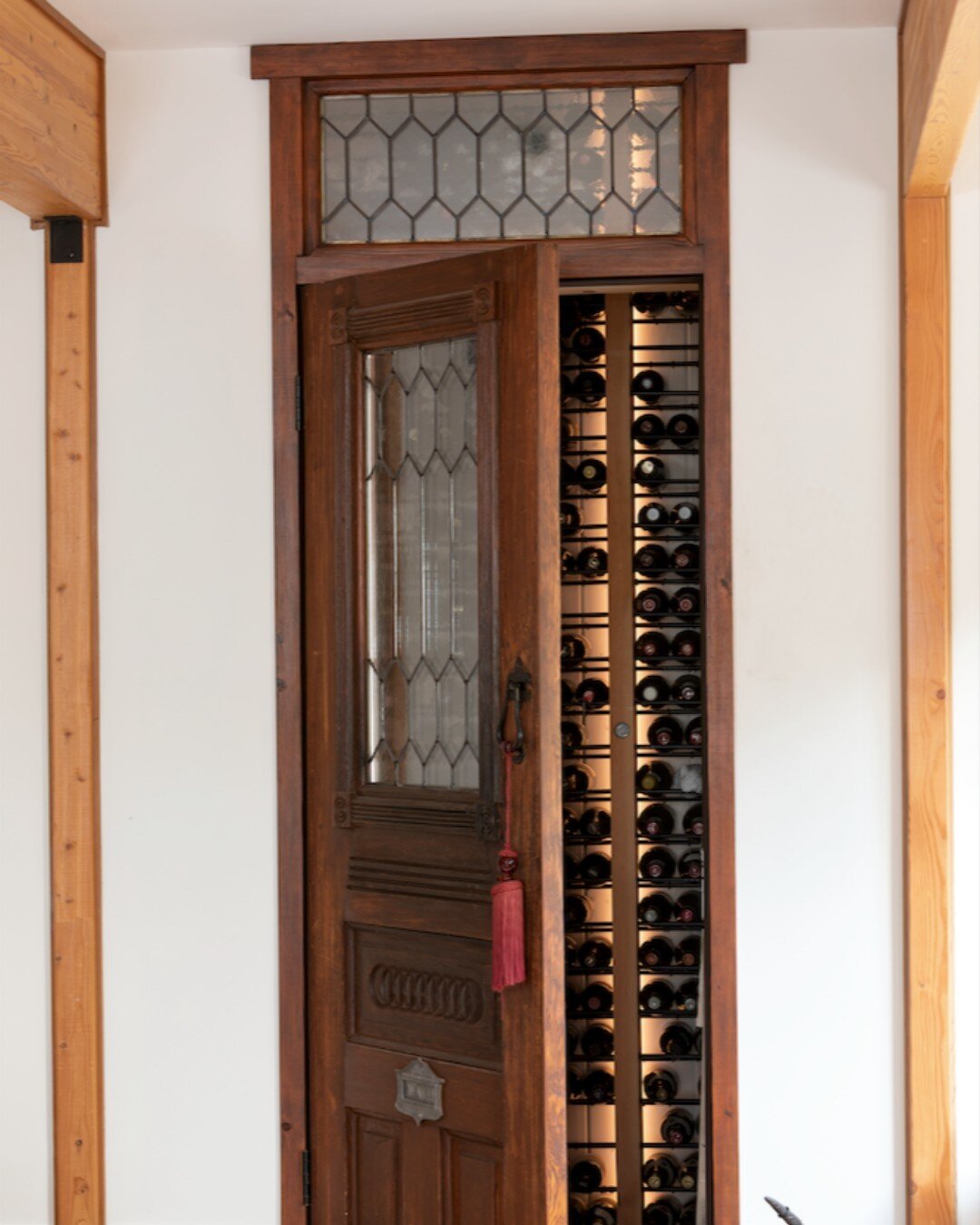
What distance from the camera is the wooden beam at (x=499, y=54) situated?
3324 millimetres

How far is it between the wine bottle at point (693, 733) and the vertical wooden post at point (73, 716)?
1.71m

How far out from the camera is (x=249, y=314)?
11.3 feet

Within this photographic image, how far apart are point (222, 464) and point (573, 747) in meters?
1.39

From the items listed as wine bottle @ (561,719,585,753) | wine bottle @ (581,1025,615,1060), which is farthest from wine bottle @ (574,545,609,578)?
wine bottle @ (581,1025,615,1060)

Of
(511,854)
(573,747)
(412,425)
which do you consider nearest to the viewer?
(511,854)

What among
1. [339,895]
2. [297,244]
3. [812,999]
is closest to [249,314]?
[297,244]

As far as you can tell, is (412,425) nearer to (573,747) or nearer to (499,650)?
(499,650)

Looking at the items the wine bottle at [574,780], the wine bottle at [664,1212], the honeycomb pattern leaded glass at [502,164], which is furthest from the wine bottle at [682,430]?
the wine bottle at [664,1212]

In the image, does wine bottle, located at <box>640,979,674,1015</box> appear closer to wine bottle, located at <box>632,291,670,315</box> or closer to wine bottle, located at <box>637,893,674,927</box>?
wine bottle, located at <box>637,893,674,927</box>

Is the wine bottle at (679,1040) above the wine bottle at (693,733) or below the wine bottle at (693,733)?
below

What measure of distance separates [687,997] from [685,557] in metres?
1.32

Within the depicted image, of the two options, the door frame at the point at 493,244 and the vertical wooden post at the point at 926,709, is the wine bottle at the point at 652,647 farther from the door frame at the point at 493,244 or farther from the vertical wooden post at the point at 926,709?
the vertical wooden post at the point at 926,709

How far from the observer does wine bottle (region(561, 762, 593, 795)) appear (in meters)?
4.01

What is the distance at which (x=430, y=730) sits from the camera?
3.24 metres
